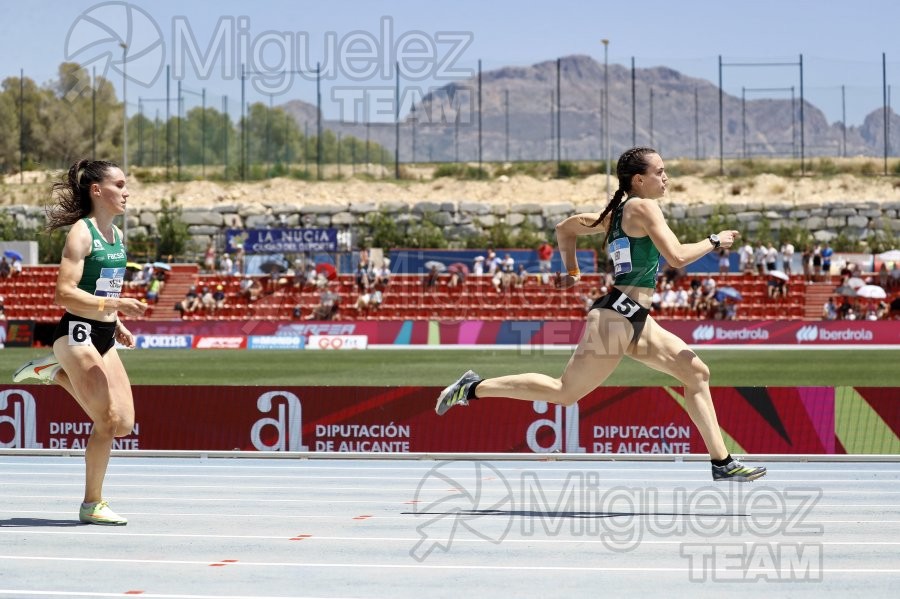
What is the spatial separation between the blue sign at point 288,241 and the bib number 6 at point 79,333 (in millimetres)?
42895

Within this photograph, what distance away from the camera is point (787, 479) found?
1036 centimetres

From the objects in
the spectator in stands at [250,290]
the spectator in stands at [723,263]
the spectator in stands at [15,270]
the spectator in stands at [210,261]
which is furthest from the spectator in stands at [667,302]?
the spectator in stands at [15,270]

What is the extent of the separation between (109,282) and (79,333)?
378 millimetres

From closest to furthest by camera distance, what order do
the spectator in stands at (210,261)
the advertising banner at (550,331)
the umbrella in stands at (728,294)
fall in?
the advertising banner at (550,331) → the umbrella in stands at (728,294) → the spectator in stands at (210,261)

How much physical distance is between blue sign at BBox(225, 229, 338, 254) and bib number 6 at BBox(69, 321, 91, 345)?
42.9 meters

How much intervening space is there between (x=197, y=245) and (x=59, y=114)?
98.5 ft

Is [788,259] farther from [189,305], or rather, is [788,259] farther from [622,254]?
[622,254]

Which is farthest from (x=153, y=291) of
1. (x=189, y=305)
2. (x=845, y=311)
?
(x=845, y=311)

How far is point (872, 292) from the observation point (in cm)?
4009

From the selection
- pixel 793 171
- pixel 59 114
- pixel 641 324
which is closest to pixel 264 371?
pixel 641 324

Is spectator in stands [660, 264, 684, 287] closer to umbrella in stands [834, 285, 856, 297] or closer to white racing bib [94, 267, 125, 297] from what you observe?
umbrella in stands [834, 285, 856, 297]

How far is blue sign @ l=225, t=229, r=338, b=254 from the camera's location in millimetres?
50531

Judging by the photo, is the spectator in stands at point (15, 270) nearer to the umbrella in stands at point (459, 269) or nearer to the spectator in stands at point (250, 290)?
the spectator in stands at point (250, 290)

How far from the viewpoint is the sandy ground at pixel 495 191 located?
6338cm
